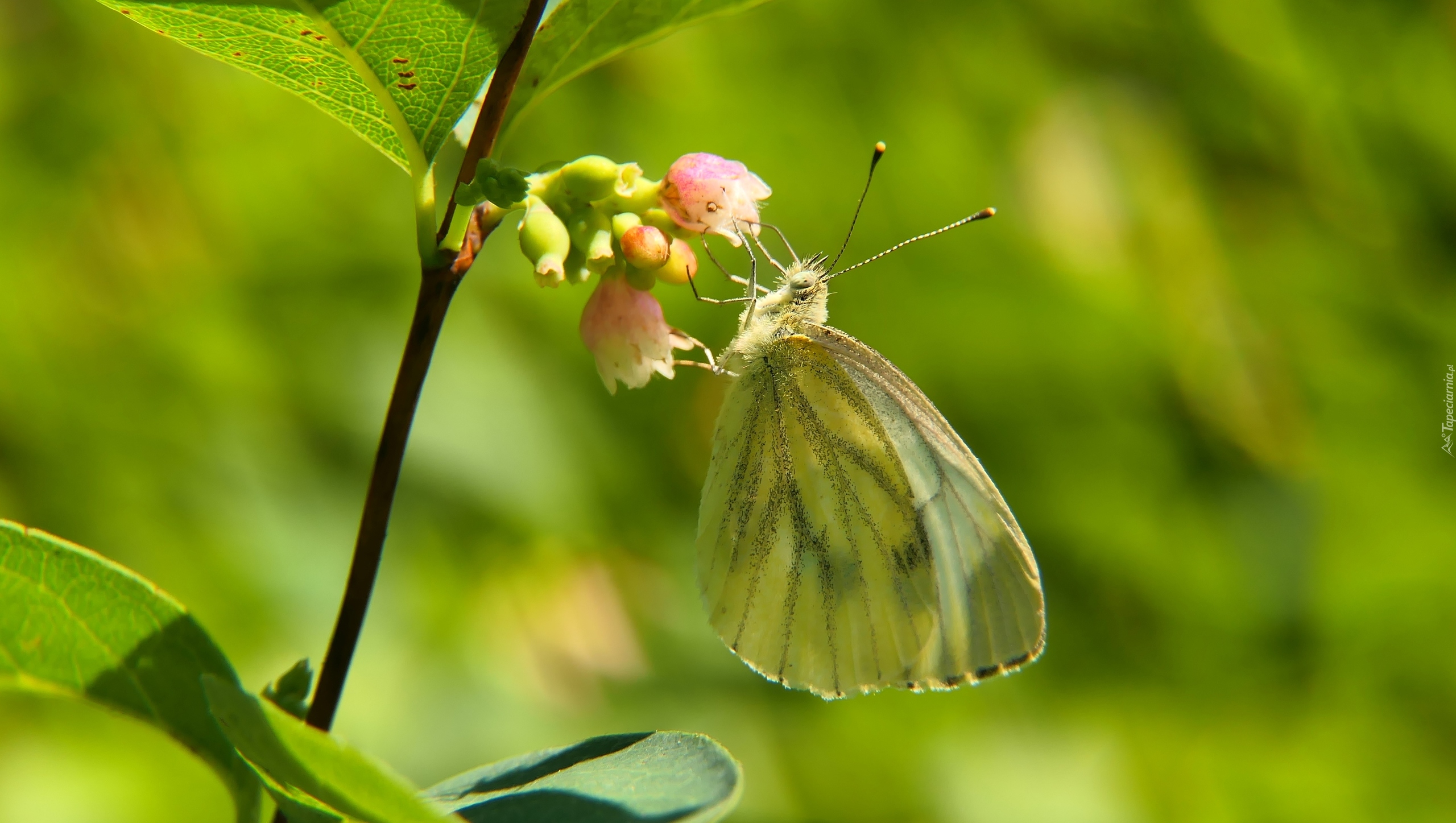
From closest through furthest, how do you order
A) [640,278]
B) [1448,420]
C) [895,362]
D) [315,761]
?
[315,761] < [640,278] < [895,362] < [1448,420]

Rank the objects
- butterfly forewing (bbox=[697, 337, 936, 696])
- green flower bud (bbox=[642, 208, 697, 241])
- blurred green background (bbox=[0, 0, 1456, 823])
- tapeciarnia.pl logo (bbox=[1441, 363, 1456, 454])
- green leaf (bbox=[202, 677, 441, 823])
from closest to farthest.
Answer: green leaf (bbox=[202, 677, 441, 823]), green flower bud (bbox=[642, 208, 697, 241]), butterfly forewing (bbox=[697, 337, 936, 696]), blurred green background (bbox=[0, 0, 1456, 823]), tapeciarnia.pl logo (bbox=[1441, 363, 1456, 454])

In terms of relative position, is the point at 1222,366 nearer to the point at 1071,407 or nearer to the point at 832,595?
the point at 1071,407

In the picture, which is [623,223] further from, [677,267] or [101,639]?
[101,639]

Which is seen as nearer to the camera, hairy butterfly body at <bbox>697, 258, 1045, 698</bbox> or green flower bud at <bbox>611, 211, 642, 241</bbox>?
green flower bud at <bbox>611, 211, 642, 241</bbox>

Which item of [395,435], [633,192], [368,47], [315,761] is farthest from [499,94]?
[315,761]

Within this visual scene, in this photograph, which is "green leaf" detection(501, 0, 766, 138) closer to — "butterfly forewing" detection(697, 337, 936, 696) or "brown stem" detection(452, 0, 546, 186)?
"brown stem" detection(452, 0, 546, 186)

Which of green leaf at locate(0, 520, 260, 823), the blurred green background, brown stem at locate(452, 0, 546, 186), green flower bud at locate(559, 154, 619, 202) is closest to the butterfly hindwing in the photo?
green flower bud at locate(559, 154, 619, 202)
